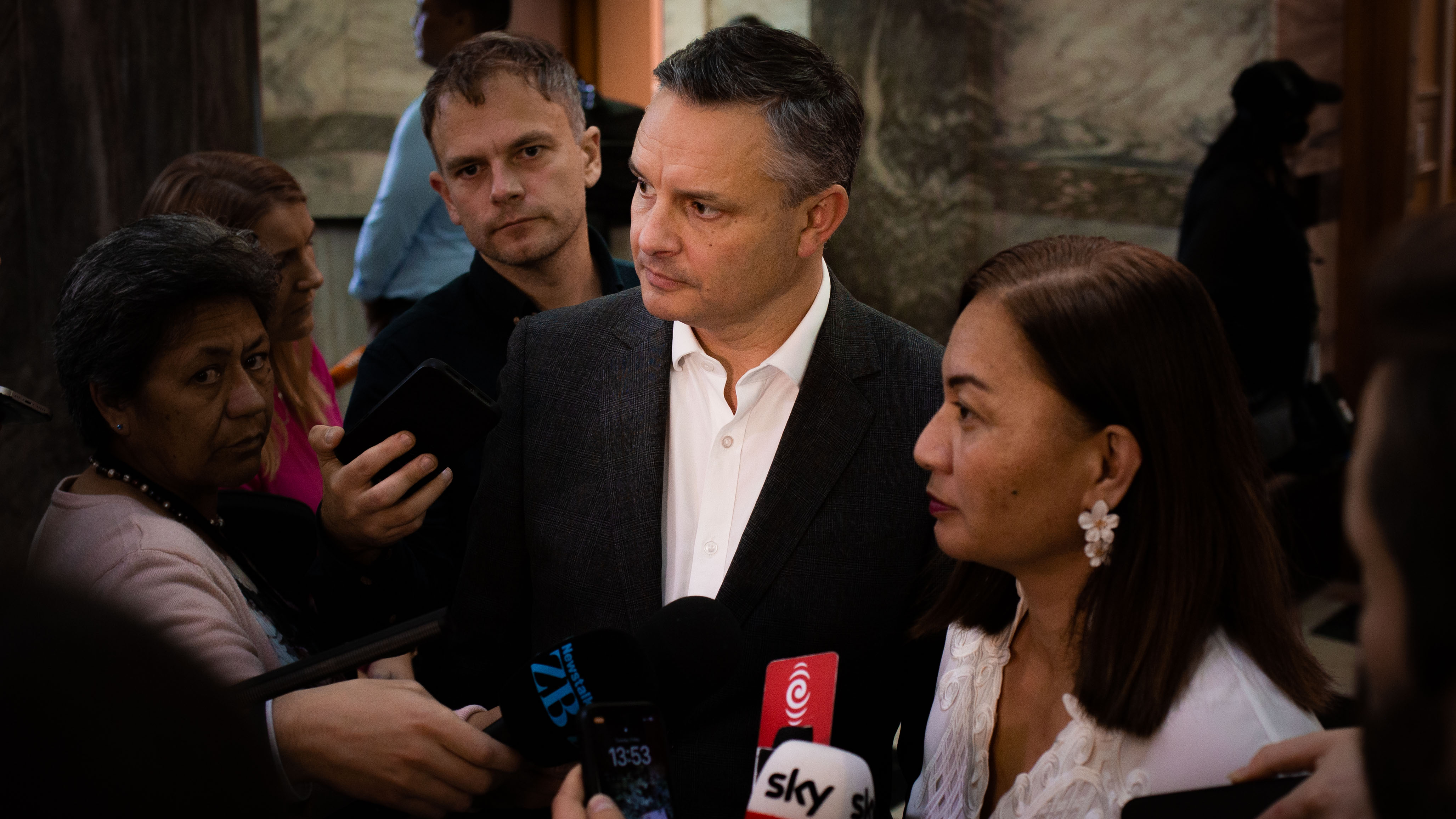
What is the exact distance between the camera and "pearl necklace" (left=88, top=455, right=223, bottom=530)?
1586mm

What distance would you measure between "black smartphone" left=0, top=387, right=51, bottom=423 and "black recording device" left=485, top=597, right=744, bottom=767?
0.73m

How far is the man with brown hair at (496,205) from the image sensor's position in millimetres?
2182

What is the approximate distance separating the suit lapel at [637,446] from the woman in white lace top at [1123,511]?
0.40 meters

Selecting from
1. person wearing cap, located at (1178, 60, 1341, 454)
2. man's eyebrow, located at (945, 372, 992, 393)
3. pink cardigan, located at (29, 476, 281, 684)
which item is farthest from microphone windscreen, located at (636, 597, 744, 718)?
person wearing cap, located at (1178, 60, 1341, 454)

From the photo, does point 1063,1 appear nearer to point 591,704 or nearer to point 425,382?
point 425,382

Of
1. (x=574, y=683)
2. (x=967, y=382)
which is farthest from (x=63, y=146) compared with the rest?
(x=967, y=382)

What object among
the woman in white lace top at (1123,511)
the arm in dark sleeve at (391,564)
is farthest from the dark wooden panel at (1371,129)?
the arm in dark sleeve at (391,564)

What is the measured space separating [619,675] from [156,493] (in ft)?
2.81

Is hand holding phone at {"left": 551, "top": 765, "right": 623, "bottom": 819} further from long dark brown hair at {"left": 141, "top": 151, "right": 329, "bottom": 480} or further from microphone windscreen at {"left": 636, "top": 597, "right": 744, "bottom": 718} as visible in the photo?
long dark brown hair at {"left": 141, "top": 151, "right": 329, "bottom": 480}

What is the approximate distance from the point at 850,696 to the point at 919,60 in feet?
13.1

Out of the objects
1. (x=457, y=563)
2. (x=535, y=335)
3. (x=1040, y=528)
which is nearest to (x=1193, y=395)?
(x=1040, y=528)

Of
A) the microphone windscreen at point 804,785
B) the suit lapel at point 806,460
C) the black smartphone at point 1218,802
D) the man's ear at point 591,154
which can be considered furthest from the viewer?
the man's ear at point 591,154

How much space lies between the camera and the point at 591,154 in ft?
8.39

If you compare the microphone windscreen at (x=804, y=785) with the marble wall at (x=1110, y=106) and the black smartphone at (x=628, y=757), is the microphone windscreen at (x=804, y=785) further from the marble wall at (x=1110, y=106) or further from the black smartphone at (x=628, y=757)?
the marble wall at (x=1110, y=106)
